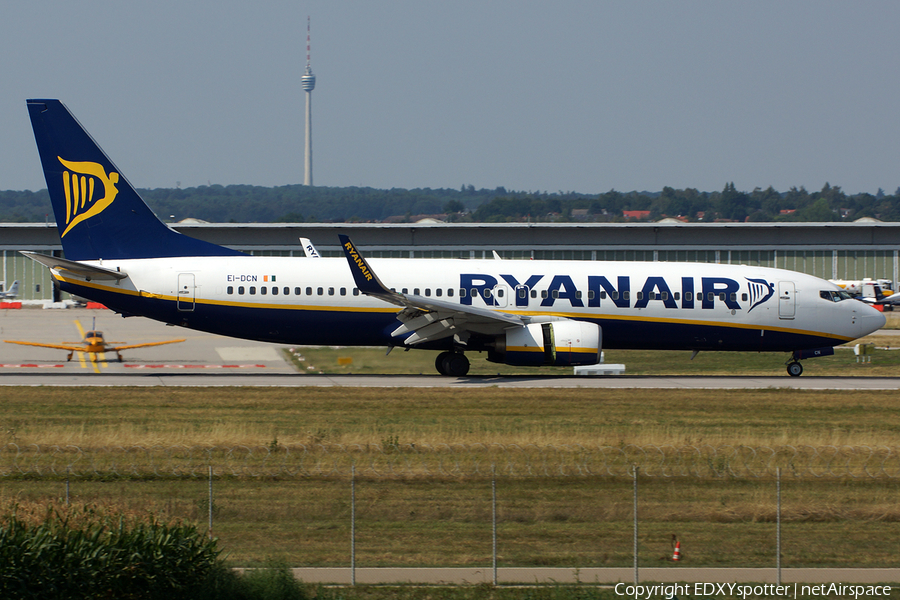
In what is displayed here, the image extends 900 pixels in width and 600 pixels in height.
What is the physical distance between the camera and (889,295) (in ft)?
269

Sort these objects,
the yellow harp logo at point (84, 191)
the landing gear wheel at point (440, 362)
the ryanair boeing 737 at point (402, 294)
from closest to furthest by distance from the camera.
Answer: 1. the ryanair boeing 737 at point (402, 294)
2. the yellow harp logo at point (84, 191)
3. the landing gear wheel at point (440, 362)

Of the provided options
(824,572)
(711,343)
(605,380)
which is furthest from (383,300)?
(824,572)

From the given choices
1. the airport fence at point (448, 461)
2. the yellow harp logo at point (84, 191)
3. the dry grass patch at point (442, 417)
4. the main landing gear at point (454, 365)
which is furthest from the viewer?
the main landing gear at point (454, 365)

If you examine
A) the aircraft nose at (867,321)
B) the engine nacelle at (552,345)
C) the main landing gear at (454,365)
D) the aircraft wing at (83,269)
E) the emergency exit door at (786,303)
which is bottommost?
the main landing gear at (454,365)

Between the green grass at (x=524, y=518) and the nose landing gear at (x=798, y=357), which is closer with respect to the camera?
the green grass at (x=524, y=518)

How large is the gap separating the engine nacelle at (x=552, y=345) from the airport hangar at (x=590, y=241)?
42.9 metres

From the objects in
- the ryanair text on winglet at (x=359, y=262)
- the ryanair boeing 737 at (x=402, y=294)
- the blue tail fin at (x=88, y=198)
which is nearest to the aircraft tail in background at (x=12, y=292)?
the ryanair boeing 737 at (x=402, y=294)

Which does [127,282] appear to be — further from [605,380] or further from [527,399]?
[605,380]

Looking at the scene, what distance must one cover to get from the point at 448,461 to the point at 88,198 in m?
20.6

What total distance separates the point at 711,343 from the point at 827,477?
1689 cm

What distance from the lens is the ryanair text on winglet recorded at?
31.3m

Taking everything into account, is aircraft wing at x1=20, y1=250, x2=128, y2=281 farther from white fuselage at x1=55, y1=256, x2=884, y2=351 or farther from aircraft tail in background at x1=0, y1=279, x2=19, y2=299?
aircraft tail in background at x1=0, y1=279, x2=19, y2=299

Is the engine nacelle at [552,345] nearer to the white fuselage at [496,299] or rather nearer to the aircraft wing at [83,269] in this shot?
the white fuselage at [496,299]

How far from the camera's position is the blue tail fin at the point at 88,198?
3403cm
